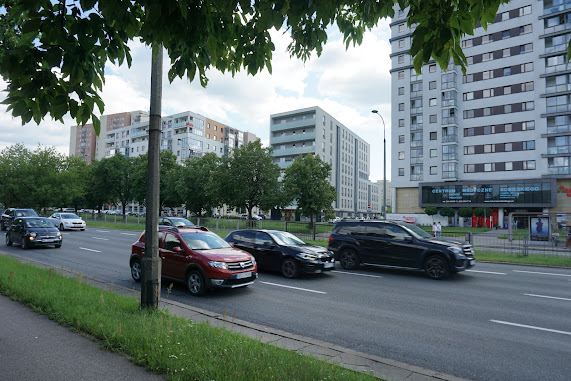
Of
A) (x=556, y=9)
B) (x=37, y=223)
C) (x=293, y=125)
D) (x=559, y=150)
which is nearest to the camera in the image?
(x=37, y=223)

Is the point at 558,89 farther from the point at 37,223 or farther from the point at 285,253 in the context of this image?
the point at 37,223

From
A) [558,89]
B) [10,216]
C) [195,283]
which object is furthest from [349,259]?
[558,89]

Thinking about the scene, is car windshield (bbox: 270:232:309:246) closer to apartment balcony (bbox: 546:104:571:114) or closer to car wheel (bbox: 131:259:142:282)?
car wheel (bbox: 131:259:142:282)

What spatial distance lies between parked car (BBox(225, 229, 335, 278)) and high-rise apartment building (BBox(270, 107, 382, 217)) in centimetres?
6072

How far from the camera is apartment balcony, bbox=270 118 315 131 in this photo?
3112 inches

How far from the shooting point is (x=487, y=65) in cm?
5044

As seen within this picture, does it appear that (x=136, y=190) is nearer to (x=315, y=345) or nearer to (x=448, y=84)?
(x=448, y=84)

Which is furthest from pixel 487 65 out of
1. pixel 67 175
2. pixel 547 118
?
pixel 67 175

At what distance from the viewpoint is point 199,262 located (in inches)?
348

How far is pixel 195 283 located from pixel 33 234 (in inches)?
512

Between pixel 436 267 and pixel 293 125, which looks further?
pixel 293 125

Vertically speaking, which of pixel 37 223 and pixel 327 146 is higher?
pixel 327 146

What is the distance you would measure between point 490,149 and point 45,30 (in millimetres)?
56075

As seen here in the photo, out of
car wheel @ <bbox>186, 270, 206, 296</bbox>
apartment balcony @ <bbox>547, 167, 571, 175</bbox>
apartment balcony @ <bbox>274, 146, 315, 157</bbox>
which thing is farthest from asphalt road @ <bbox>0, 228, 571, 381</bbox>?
apartment balcony @ <bbox>274, 146, 315, 157</bbox>
